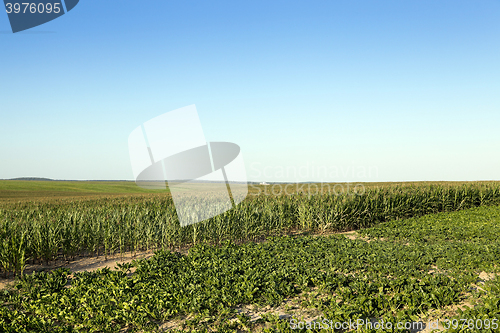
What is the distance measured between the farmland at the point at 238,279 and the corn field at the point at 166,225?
48mm

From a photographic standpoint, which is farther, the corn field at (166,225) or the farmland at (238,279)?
the corn field at (166,225)

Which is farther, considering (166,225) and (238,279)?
(166,225)

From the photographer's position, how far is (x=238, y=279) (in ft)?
19.8

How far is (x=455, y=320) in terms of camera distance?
14.4 feet

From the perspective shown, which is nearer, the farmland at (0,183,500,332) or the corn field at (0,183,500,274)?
the farmland at (0,183,500,332)

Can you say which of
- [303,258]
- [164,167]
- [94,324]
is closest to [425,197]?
[303,258]

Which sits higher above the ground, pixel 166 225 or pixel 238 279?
pixel 166 225

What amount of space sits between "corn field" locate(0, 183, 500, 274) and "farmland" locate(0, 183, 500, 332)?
1.9 inches

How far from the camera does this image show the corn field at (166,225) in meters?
8.36

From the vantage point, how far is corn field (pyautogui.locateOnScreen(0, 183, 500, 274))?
8.36 metres

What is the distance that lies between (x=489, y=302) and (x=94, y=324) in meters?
5.96

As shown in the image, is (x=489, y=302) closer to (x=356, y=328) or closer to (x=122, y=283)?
(x=356, y=328)

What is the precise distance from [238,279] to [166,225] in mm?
4799

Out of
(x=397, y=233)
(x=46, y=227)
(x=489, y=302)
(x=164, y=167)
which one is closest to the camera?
(x=489, y=302)
